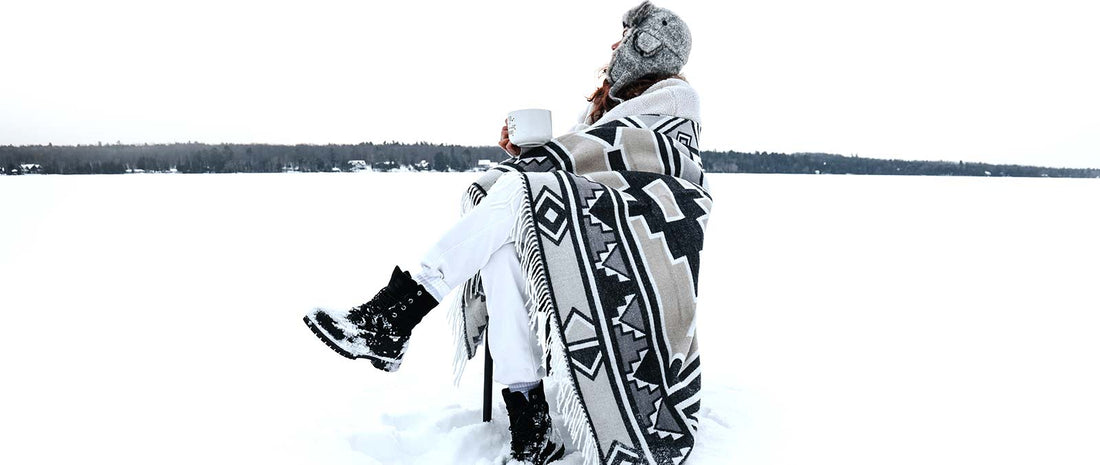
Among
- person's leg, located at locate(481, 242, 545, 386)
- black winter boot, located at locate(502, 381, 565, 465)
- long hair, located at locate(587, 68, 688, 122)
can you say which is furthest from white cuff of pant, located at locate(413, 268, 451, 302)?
long hair, located at locate(587, 68, 688, 122)

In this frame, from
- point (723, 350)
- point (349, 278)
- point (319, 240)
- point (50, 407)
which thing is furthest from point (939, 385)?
point (319, 240)

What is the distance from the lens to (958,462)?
77.7 inches

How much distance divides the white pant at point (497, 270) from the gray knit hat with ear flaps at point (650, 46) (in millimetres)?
823

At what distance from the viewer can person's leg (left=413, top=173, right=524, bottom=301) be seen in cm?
179

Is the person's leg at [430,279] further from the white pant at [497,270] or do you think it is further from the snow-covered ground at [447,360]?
the snow-covered ground at [447,360]

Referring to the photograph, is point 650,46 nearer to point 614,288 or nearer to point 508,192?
point 508,192

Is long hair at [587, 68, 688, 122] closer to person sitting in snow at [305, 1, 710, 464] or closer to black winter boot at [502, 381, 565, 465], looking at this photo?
person sitting in snow at [305, 1, 710, 464]

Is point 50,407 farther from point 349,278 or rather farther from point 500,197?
point 349,278

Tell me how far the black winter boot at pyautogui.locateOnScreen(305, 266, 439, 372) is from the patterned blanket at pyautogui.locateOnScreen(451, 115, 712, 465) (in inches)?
13.3

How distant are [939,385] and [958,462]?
2.74ft

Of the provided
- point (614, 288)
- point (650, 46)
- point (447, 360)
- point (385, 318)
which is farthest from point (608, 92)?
point (447, 360)

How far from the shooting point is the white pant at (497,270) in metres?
1.79

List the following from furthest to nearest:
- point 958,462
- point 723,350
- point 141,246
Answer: point 141,246 < point 723,350 < point 958,462

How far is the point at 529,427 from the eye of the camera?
1.91 meters
